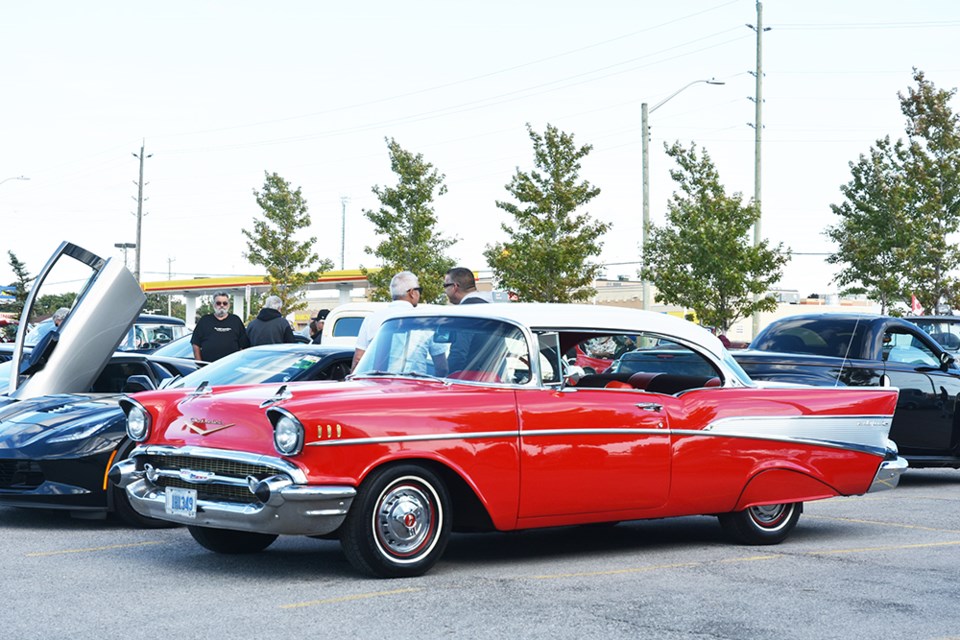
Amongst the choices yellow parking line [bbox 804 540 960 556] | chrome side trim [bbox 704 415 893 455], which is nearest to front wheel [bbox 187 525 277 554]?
chrome side trim [bbox 704 415 893 455]

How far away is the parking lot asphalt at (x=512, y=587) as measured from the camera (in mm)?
5973

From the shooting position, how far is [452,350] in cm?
788

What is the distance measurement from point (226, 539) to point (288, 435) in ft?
4.90

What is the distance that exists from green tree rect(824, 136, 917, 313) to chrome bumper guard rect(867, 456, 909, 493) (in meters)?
29.9

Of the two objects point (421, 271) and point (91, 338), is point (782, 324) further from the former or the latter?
point (421, 271)

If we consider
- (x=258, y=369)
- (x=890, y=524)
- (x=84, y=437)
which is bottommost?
(x=890, y=524)

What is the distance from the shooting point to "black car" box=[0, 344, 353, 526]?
29.9 feet

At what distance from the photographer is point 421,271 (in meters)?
46.1

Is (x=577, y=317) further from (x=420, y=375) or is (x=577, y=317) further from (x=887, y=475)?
(x=887, y=475)

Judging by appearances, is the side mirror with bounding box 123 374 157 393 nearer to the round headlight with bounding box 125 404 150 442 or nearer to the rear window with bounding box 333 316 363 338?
the round headlight with bounding box 125 404 150 442

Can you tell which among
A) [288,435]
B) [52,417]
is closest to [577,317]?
[288,435]

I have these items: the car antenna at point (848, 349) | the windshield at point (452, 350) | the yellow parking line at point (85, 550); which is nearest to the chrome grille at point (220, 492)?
the yellow parking line at point (85, 550)

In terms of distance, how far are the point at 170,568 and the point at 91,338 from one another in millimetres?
3705

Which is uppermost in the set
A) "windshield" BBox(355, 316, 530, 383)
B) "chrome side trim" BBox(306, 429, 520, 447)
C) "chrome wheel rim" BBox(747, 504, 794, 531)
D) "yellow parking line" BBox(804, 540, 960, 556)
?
"windshield" BBox(355, 316, 530, 383)
